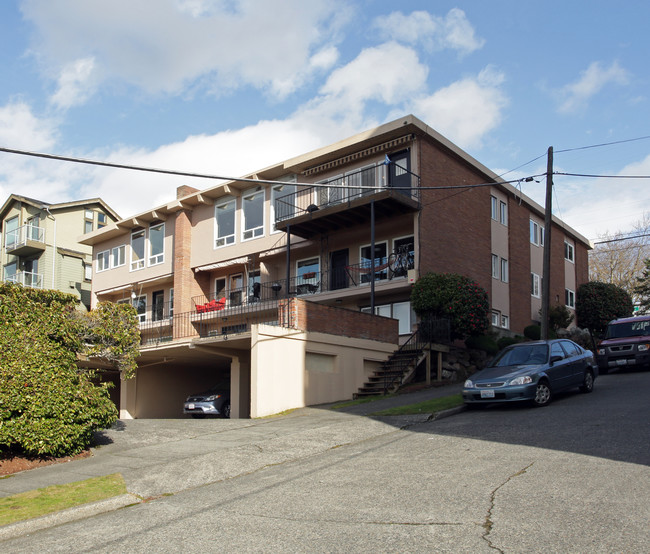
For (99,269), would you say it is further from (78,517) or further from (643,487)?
(643,487)

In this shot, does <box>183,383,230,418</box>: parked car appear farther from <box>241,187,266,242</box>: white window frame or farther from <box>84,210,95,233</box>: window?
<box>84,210,95,233</box>: window

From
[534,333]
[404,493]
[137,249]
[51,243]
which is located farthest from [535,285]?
[51,243]

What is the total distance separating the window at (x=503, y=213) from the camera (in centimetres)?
2997

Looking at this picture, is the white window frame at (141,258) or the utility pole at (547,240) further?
the white window frame at (141,258)

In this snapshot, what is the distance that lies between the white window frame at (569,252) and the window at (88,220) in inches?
1203

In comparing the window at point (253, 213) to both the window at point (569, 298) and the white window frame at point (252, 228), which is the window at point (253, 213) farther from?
the window at point (569, 298)

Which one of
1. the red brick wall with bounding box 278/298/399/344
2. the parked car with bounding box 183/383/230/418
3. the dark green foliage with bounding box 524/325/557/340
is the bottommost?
the parked car with bounding box 183/383/230/418

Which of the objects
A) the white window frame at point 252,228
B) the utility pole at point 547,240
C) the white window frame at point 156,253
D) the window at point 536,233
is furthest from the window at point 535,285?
the white window frame at point 156,253

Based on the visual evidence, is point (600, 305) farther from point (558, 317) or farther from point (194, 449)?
point (194, 449)

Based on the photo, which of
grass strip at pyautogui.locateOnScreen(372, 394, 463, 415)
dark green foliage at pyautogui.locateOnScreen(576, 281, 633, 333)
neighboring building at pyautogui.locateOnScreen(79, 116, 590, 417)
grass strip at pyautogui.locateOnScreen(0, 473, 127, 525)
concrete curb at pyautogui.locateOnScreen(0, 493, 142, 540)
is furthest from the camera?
dark green foliage at pyautogui.locateOnScreen(576, 281, 633, 333)

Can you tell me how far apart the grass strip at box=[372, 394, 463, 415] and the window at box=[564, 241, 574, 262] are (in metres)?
22.3

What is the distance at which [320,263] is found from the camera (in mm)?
27922

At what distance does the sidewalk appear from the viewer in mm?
9685

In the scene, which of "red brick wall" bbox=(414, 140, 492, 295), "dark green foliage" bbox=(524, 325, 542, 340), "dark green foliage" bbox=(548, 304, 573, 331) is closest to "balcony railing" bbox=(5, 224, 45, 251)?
"red brick wall" bbox=(414, 140, 492, 295)
